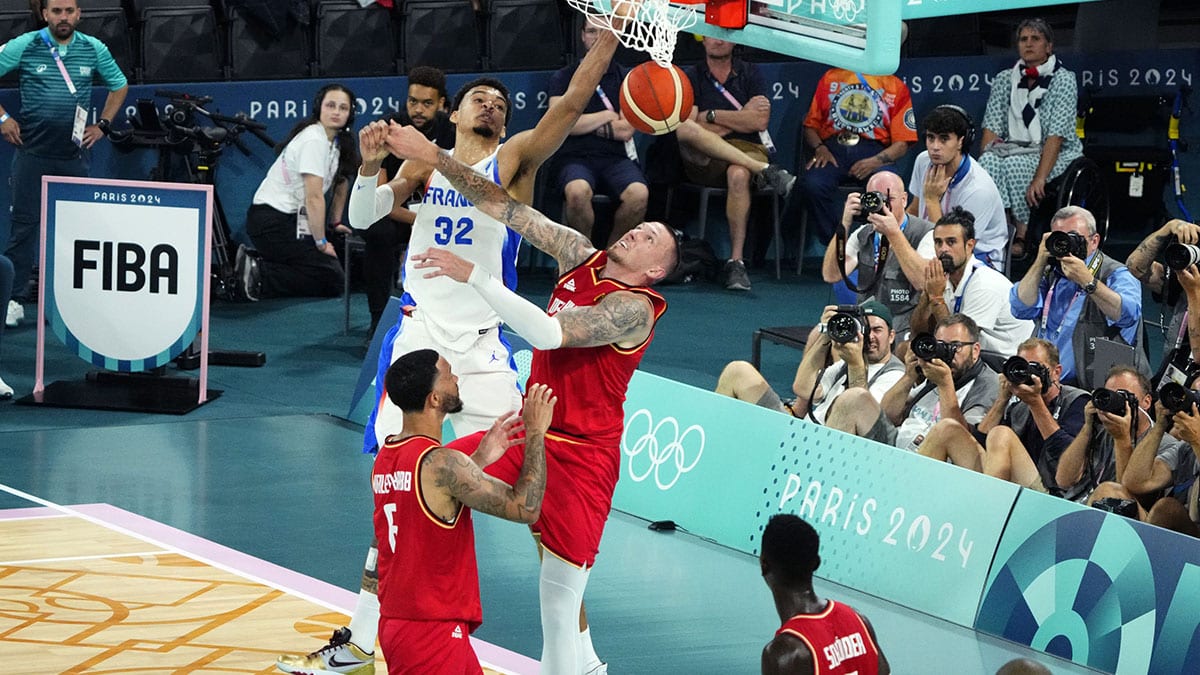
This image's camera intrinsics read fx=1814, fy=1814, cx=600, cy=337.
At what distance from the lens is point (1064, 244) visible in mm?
9328

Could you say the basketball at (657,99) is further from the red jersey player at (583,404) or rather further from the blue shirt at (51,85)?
the blue shirt at (51,85)

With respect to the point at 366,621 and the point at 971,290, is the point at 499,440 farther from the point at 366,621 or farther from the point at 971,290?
the point at 971,290

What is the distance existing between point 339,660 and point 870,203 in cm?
457

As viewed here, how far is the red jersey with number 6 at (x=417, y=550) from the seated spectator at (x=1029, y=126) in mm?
10372

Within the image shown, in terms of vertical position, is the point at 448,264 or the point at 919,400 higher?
the point at 448,264

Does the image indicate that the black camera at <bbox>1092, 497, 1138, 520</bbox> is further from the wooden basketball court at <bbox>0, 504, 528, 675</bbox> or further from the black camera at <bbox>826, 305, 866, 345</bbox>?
the wooden basketball court at <bbox>0, 504, 528, 675</bbox>

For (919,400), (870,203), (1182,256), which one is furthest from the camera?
(870,203)

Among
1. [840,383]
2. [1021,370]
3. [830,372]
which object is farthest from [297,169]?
[1021,370]

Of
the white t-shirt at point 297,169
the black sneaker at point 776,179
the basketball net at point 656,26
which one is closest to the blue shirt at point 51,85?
the white t-shirt at point 297,169

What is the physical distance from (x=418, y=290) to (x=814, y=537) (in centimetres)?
365

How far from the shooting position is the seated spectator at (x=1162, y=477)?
7.60m

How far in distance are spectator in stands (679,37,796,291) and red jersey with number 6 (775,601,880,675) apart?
10.8 m

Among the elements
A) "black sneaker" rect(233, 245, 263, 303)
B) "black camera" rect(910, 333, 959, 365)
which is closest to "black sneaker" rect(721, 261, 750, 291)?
"black sneaker" rect(233, 245, 263, 303)

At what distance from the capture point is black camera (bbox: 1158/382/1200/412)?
736cm
